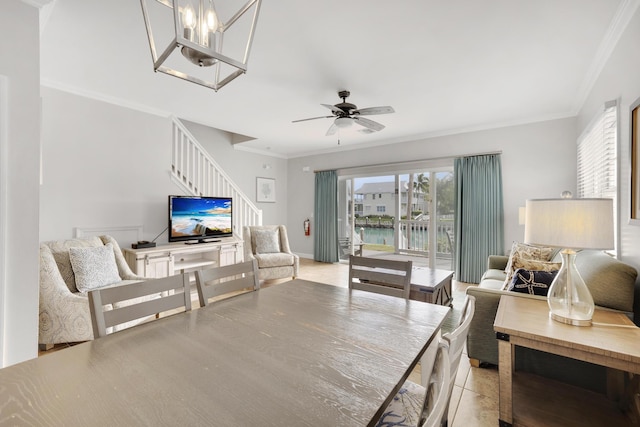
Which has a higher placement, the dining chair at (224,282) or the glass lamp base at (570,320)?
the dining chair at (224,282)

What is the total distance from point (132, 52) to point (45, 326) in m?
2.46

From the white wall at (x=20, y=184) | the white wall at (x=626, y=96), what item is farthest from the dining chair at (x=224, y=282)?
the white wall at (x=626, y=96)

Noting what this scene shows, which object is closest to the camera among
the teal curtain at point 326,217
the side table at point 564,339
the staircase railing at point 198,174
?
the side table at point 564,339

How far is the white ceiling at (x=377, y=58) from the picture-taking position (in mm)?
2031

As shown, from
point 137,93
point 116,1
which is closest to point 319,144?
point 137,93

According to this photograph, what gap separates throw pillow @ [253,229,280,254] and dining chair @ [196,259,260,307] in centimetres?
293

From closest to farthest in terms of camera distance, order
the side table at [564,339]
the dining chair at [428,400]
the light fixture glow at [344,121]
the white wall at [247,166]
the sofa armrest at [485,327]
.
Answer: the dining chair at [428,400] < the side table at [564,339] < the sofa armrest at [485,327] < the light fixture glow at [344,121] < the white wall at [247,166]

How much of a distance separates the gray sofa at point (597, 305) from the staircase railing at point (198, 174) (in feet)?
13.1

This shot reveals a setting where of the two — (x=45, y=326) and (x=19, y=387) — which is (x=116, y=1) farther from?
(x=45, y=326)

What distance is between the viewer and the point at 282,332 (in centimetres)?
119

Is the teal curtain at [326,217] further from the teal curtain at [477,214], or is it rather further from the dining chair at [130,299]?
the dining chair at [130,299]

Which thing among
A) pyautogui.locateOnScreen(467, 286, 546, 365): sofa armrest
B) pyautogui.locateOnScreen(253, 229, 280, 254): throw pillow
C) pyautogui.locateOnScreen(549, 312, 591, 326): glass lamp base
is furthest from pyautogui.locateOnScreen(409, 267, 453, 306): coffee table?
pyautogui.locateOnScreen(253, 229, 280, 254): throw pillow

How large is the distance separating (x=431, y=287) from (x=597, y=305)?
4.04 ft

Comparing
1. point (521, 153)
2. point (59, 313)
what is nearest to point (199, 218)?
point (59, 313)
